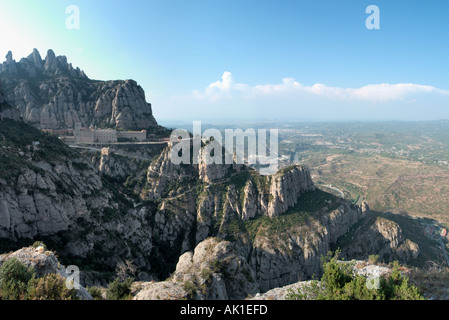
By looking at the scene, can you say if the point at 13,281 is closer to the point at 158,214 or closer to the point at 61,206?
the point at 61,206

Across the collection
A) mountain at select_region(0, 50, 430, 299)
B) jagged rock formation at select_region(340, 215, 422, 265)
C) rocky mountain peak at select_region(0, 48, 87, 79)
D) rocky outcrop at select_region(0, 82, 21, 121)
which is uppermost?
rocky mountain peak at select_region(0, 48, 87, 79)

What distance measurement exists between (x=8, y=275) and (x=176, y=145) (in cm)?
6565

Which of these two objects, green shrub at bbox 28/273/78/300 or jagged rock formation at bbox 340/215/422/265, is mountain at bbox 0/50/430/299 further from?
green shrub at bbox 28/273/78/300

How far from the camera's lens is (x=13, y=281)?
13570 millimetres

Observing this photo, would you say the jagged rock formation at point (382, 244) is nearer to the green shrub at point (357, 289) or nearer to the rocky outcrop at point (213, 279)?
the rocky outcrop at point (213, 279)

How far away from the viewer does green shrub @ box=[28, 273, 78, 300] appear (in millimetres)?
12653

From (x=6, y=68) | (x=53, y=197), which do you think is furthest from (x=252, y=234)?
(x=6, y=68)

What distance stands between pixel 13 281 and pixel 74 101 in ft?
385

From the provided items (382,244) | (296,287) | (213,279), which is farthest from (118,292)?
(382,244)

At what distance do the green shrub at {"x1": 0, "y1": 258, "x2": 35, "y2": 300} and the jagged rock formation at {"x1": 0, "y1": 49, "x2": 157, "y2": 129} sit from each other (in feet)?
312

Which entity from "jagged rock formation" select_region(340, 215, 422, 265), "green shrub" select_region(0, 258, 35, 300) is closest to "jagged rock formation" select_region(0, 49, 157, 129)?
"green shrub" select_region(0, 258, 35, 300)

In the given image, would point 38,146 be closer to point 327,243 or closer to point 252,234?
point 252,234
